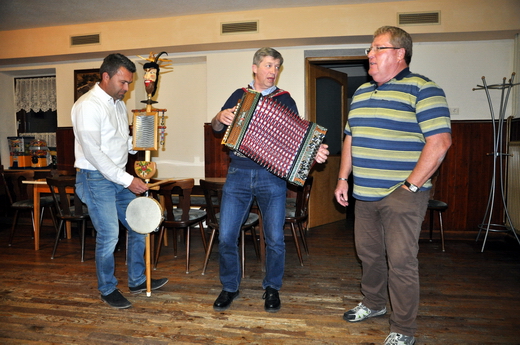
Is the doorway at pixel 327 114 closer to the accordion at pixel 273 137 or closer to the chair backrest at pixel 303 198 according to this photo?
the chair backrest at pixel 303 198

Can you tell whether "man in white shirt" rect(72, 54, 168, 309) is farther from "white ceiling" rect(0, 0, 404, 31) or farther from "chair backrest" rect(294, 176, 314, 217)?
"white ceiling" rect(0, 0, 404, 31)

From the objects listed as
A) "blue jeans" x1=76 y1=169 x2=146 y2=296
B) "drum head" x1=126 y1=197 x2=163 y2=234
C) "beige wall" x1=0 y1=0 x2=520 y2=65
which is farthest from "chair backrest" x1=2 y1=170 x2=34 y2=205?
"drum head" x1=126 y1=197 x2=163 y2=234

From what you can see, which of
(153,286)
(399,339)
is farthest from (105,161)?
(399,339)

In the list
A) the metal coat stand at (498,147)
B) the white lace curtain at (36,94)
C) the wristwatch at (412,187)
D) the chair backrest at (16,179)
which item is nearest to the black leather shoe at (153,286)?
the wristwatch at (412,187)

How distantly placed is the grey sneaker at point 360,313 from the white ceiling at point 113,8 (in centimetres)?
347

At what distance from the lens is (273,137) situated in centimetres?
218

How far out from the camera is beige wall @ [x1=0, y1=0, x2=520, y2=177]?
4.24 meters

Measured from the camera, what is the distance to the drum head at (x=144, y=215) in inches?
94.1

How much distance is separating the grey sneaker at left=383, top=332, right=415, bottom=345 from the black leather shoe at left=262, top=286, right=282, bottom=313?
73 centimetres

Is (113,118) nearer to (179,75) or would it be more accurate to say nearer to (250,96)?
(250,96)

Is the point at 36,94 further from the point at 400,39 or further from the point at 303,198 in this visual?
the point at 400,39

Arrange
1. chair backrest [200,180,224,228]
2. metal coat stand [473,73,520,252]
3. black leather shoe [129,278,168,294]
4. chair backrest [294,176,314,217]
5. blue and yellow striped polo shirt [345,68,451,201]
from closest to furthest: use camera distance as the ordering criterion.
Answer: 1. blue and yellow striped polo shirt [345,68,451,201]
2. black leather shoe [129,278,168,294]
3. chair backrest [200,180,224,228]
4. chair backrest [294,176,314,217]
5. metal coat stand [473,73,520,252]

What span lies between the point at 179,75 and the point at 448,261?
179 inches

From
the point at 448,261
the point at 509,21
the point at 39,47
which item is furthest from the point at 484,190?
the point at 39,47
